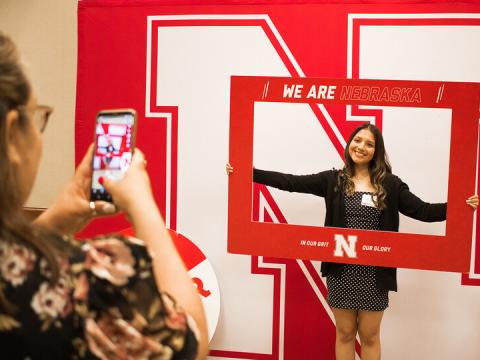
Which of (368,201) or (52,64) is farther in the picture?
(52,64)

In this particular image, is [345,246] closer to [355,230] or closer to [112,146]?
[355,230]

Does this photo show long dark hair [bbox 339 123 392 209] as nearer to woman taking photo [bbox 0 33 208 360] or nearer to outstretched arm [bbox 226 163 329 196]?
outstretched arm [bbox 226 163 329 196]

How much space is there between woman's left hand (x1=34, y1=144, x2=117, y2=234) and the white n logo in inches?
53.7

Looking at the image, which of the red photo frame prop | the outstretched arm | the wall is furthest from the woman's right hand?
the wall

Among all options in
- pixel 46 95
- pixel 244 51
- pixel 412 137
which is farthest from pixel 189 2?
A: pixel 412 137

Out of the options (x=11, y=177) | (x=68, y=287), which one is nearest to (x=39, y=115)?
(x=11, y=177)

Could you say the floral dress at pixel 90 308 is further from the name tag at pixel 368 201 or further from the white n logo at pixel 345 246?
the name tag at pixel 368 201

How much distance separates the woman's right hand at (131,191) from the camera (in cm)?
71

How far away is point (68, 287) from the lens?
0.55 m

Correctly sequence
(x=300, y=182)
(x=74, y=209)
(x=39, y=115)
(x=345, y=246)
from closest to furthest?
(x=39, y=115) → (x=74, y=209) → (x=345, y=246) → (x=300, y=182)

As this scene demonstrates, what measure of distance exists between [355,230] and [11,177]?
1667mm

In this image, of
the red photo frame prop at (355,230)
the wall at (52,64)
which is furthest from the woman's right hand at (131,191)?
the wall at (52,64)

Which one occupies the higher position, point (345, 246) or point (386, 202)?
point (386, 202)

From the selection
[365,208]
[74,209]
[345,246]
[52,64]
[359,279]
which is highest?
[52,64]
